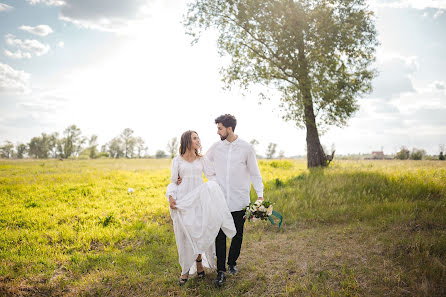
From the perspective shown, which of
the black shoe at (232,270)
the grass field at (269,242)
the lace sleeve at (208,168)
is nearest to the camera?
the grass field at (269,242)

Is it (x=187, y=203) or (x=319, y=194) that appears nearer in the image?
(x=187, y=203)

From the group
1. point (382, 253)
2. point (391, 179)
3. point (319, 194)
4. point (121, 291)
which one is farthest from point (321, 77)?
point (121, 291)

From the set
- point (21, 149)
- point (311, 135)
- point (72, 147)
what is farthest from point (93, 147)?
point (311, 135)

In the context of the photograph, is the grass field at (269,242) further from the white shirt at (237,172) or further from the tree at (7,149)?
the tree at (7,149)

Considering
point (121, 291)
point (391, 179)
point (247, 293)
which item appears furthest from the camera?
point (391, 179)

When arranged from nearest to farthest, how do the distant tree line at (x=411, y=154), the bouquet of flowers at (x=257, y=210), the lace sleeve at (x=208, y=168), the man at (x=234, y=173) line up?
1. the bouquet of flowers at (x=257, y=210)
2. the man at (x=234, y=173)
3. the lace sleeve at (x=208, y=168)
4. the distant tree line at (x=411, y=154)

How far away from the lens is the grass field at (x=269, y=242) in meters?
5.15

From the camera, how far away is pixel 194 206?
5.21m

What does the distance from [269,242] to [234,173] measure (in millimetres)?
3273

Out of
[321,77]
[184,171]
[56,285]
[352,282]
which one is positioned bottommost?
[56,285]

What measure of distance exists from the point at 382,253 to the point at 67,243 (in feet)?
28.2

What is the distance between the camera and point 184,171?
5344 millimetres

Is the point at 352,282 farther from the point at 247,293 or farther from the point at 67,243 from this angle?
the point at 67,243

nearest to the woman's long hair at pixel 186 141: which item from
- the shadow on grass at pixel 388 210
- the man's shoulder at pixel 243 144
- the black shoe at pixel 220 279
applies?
the man's shoulder at pixel 243 144
